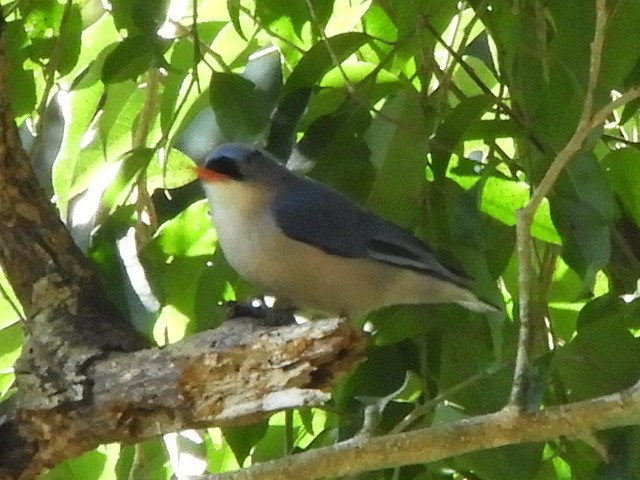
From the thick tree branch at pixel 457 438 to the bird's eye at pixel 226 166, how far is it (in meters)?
0.47

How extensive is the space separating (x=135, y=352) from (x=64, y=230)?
0.55 feet

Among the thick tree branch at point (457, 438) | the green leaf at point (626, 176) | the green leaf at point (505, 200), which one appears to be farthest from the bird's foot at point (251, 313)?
the green leaf at point (626, 176)

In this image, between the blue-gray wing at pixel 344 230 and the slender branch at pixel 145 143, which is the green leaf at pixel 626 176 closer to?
the blue-gray wing at pixel 344 230

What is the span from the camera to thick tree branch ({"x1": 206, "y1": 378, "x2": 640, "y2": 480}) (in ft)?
2.97

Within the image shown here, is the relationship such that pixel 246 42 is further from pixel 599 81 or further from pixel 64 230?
pixel 599 81

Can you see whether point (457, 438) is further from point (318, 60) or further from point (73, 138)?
point (73, 138)

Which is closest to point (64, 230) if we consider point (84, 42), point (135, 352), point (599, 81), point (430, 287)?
point (135, 352)

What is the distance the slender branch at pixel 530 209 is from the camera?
0.90 m

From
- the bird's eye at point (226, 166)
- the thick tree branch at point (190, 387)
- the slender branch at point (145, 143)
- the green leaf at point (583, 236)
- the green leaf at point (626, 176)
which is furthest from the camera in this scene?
the bird's eye at point (226, 166)

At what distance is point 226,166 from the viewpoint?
4.59 ft

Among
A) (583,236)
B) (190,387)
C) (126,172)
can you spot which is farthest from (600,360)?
(126,172)

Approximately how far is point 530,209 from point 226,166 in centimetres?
58

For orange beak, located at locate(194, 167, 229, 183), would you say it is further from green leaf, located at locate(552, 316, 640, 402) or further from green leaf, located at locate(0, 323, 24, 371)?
green leaf, located at locate(552, 316, 640, 402)

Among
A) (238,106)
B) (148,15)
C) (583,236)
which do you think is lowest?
(583,236)
